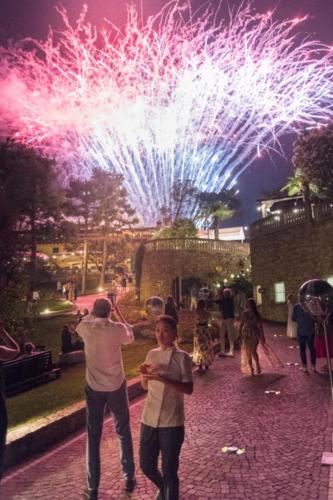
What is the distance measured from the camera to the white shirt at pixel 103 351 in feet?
13.8

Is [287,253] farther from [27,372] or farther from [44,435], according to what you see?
[44,435]

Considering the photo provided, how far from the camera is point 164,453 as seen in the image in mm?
3336

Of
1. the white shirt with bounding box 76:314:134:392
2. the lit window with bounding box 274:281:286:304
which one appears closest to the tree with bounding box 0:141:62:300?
the lit window with bounding box 274:281:286:304

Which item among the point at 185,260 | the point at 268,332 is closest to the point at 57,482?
the point at 268,332

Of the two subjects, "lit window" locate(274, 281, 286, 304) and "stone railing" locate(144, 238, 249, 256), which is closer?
"lit window" locate(274, 281, 286, 304)

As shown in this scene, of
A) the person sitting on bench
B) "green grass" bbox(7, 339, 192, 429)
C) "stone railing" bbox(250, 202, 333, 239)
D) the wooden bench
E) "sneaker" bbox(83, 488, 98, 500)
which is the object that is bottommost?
"sneaker" bbox(83, 488, 98, 500)

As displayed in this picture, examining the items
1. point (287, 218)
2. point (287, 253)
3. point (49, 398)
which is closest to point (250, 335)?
point (49, 398)

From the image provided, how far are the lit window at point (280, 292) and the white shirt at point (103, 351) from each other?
62.4 ft

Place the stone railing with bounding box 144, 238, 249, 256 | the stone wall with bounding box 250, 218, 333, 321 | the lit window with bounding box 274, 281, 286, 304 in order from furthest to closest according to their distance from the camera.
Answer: the stone railing with bounding box 144, 238, 249, 256 < the lit window with bounding box 274, 281, 286, 304 < the stone wall with bounding box 250, 218, 333, 321

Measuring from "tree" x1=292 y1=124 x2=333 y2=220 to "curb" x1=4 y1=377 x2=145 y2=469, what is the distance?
51.2 feet

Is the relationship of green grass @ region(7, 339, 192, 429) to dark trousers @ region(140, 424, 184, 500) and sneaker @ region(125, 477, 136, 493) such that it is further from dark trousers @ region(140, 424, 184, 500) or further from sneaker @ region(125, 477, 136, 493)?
dark trousers @ region(140, 424, 184, 500)

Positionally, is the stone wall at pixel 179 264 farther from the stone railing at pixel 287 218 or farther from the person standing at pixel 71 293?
the stone railing at pixel 287 218

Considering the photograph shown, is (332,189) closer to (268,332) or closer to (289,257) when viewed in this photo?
(289,257)

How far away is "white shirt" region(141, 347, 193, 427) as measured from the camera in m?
3.39
